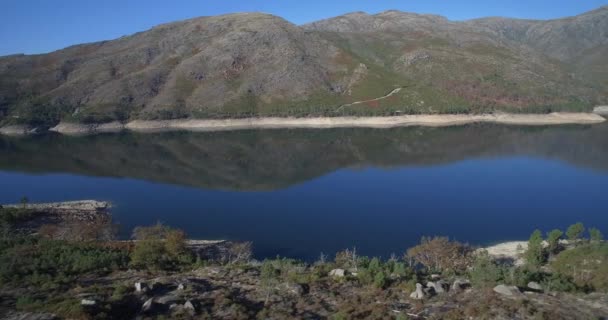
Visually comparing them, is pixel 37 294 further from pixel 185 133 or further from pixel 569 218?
pixel 185 133

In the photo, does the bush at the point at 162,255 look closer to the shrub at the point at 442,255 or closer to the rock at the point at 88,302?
the rock at the point at 88,302

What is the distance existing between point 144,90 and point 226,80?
2364cm

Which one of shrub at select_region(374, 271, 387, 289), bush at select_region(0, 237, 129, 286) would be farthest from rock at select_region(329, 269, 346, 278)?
bush at select_region(0, 237, 129, 286)

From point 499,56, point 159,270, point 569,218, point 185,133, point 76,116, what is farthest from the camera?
point 499,56

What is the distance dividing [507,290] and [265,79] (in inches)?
4907

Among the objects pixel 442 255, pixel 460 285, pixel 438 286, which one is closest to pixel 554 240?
pixel 442 255

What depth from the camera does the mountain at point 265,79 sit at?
121m

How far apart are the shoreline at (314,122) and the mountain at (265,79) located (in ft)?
7.59

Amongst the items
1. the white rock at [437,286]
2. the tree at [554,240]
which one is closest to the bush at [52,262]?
the white rock at [437,286]

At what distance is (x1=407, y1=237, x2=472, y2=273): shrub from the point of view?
24609mm

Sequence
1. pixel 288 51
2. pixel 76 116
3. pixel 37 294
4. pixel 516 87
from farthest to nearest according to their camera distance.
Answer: pixel 288 51, pixel 516 87, pixel 76 116, pixel 37 294

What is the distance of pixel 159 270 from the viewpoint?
67.7 feet

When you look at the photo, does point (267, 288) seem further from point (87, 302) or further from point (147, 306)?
point (87, 302)

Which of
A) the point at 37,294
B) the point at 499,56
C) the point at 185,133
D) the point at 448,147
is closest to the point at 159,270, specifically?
the point at 37,294
